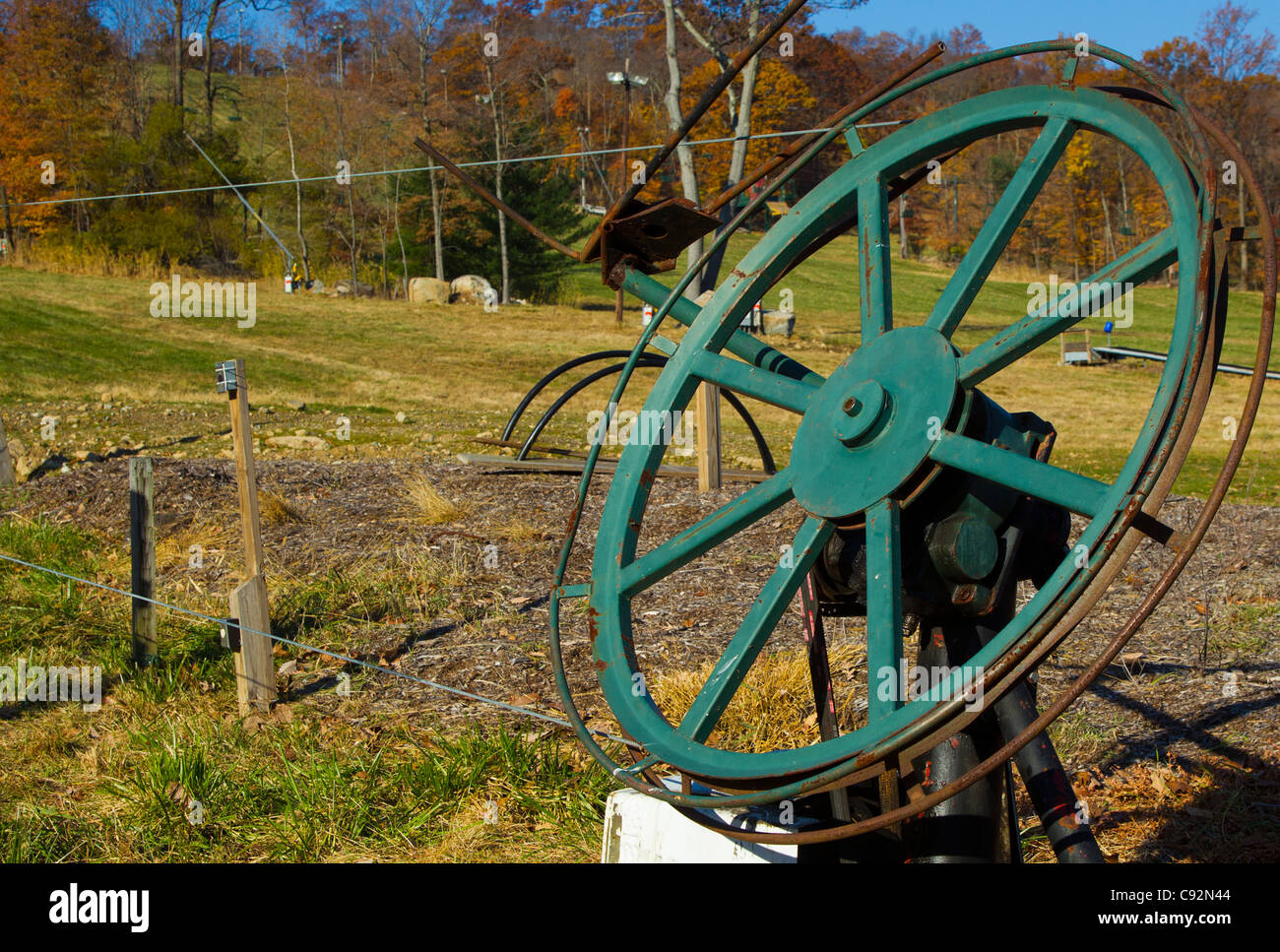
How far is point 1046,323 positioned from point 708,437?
6337 millimetres

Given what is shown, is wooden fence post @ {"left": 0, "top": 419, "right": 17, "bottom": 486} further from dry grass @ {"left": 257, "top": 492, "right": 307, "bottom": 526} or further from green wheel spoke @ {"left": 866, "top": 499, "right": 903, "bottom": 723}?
green wheel spoke @ {"left": 866, "top": 499, "right": 903, "bottom": 723}

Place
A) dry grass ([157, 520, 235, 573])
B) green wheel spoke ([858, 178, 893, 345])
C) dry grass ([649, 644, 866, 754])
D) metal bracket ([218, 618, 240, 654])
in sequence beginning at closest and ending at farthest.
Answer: green wheel spoke ([858, 178, 893, 345])
dry grass ([649, 644, 866, 754])
metal bracket ([218, 618, 240, 654])
dry grass ([157, 520, 235, 573])

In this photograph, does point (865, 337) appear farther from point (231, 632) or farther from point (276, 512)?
point (276, 512)

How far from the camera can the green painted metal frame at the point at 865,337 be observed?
1926mm

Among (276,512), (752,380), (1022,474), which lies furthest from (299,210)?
(1022,474)

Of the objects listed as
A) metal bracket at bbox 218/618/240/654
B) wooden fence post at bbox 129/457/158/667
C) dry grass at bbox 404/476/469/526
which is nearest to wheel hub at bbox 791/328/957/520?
metal bracket at bbox 218/618/240/654

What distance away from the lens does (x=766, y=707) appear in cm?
452

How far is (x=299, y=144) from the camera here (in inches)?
1618

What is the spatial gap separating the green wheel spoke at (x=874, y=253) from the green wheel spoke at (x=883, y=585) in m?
0.47

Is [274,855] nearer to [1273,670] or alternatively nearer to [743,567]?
[743,567]

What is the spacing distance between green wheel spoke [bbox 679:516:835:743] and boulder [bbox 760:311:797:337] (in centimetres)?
2571

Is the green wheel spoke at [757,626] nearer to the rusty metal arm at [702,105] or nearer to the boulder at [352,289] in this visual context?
the rusty metal arm at [702,105]

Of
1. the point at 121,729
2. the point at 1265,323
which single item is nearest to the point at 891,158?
the point at 1265,323

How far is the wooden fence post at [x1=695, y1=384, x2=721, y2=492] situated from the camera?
8.53 m
